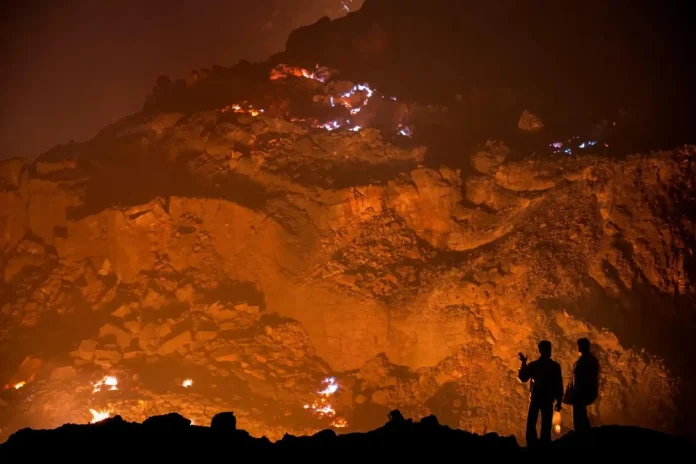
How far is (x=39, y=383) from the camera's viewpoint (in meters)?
17.0

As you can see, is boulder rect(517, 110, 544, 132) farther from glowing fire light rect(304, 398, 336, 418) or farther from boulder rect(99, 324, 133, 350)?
boulder rect(99, 324, 133, 350)

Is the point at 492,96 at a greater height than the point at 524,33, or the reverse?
the point at 524,33

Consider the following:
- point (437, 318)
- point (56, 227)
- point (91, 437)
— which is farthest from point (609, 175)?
point (56, 227)

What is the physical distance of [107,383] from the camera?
16.8 m

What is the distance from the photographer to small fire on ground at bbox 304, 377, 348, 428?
49.7 feet

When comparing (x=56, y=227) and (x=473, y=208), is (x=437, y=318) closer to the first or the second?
(x=473, y=208)

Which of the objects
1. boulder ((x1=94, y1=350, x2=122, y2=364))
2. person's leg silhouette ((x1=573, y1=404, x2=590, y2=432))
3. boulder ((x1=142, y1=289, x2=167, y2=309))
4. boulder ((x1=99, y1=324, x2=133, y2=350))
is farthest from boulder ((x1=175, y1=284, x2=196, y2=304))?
person's leg silhouette ((x1=573, y1=404, x2=590, y2=432))

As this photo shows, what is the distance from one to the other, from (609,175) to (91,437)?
14.8 metres

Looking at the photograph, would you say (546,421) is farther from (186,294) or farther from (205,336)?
(186,294)

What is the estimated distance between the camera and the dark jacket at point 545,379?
6.72 m

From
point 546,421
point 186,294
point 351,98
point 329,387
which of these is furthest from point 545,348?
point 351,98

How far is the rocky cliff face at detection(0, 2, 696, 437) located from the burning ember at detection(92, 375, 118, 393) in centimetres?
18

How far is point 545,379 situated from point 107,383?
16.3 meters

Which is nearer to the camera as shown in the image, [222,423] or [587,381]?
[222,423]
